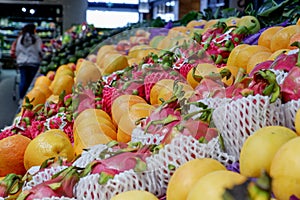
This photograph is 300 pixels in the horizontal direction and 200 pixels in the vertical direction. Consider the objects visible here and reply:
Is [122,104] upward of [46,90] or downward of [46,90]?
upward

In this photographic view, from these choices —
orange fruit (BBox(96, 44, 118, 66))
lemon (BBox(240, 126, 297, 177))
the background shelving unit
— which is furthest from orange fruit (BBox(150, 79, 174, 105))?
the background shelving unit

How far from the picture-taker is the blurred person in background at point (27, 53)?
8039mm

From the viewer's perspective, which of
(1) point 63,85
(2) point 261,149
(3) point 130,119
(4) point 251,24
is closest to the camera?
(2) point 261,149

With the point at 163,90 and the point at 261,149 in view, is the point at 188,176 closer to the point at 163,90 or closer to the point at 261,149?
the point at 261,149

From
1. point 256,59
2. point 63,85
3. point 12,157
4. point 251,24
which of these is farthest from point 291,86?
point 63,85

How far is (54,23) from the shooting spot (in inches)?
549

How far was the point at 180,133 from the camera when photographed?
3.27 ft

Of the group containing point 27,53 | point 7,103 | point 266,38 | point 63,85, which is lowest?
point 7,103

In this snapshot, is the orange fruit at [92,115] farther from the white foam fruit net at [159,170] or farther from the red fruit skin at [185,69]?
the white foam fruit net at [159,170]

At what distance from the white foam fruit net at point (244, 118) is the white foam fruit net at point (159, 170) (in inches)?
1.3

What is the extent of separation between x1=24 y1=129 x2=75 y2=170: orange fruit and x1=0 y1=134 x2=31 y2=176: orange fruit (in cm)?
7

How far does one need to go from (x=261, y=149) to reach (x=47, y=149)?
2.66 feet

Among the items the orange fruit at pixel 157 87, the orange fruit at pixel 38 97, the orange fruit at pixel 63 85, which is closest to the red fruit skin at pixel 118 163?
the orange fruit at pixel 157 87

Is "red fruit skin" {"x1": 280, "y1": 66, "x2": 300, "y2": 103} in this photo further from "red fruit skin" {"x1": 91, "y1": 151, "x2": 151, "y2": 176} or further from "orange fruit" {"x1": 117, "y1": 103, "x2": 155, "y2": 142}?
"orange fruit" {"x1": 117, "y1": 103, "x2": 155, "y2": 142}
